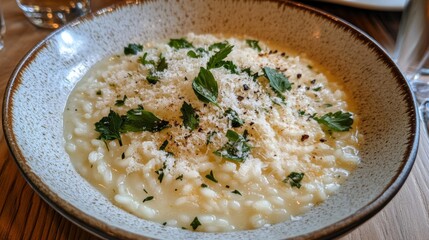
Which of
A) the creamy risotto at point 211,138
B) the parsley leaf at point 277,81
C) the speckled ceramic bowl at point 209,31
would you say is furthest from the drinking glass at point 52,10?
the parsley leaf at point 277,81

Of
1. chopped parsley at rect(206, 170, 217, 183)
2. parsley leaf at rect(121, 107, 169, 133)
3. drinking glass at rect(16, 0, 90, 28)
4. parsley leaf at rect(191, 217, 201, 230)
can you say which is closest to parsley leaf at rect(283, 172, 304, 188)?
chopped parsley at rect(206, 170, 217, 183)

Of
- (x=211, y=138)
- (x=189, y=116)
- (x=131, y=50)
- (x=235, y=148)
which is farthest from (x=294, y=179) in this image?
(x=131, y=50)

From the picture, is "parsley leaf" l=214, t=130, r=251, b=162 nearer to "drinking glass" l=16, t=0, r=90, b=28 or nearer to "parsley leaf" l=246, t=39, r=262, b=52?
"parsley leaf" l=246, t=39, r=262, b=52

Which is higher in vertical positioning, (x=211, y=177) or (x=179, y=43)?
(x=179, y=43)

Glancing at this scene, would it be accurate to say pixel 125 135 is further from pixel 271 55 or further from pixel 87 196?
pixel 271 55

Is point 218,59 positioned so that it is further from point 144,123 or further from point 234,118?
point 144,123

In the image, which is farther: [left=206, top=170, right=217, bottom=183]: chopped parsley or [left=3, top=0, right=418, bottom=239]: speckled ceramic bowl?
[left=206, top=170, right=217, bottom=183]: chopped parsley
